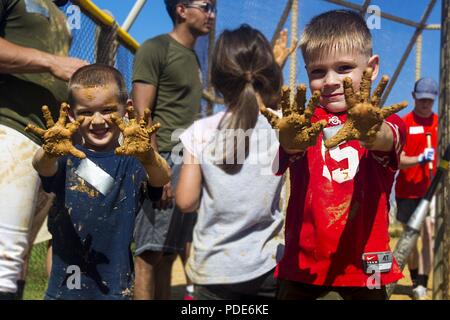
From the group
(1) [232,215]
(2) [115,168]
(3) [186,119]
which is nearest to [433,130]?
(3) [186,119]

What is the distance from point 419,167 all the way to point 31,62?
3427 millimetres

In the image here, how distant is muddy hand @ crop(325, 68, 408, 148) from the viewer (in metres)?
Answer: 1.28

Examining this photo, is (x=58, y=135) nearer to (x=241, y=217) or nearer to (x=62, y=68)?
(x=62, y=68)

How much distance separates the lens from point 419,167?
461 cm

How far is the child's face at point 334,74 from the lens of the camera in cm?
152

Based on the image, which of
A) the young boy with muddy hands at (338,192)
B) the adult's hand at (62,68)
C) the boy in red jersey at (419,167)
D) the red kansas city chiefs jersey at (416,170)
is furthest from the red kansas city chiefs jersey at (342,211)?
the red kansas city chiefs jersey at (416,170)

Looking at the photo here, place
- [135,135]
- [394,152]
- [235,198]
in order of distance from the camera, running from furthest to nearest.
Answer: [235,198]
[394,152]
[135,135]

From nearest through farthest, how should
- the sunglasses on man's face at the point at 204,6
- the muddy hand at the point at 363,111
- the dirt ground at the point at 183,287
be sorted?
1. the muddy hand at the point at 363,111
2. the sunglasses on man's face at the point at 204,6
3. the dirt ground at the point at 183,287

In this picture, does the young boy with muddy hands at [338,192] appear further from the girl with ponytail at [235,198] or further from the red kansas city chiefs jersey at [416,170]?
the red kansas city chiefs jersey at [416,170]

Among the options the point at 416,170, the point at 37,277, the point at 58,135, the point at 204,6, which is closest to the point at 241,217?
the point at 58,135

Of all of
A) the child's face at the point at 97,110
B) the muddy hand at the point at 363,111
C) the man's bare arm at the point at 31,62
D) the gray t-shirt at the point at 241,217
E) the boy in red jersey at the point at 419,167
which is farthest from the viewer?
the boy in red jersey at the point at 419,167

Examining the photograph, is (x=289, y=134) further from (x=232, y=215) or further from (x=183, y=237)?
(x=183, y=237)

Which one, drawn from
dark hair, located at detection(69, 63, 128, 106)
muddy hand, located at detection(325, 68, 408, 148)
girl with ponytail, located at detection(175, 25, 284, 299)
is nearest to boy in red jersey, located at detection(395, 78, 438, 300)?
girl with ponytail, located at detection(175, 25, 284, 299)
